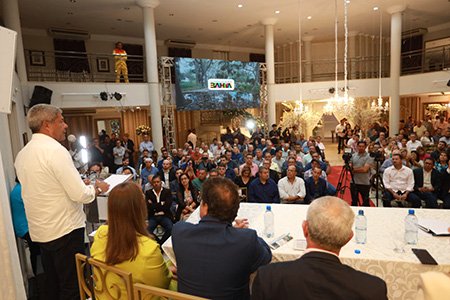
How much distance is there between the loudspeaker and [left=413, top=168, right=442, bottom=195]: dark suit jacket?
9.12 metres

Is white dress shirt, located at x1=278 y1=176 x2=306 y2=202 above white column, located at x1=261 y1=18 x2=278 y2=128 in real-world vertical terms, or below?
below

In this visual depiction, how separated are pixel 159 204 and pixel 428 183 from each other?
477cm

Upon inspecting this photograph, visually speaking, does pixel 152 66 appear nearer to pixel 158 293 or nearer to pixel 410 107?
pixel 158 293

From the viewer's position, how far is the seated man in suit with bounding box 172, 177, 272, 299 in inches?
65.8

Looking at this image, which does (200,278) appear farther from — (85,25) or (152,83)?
(85,25)

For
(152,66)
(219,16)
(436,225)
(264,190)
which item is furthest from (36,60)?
(436,225)

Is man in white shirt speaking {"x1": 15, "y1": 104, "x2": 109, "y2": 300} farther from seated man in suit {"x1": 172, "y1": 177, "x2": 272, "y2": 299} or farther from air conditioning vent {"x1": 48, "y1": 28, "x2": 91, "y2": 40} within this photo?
air conditioning vent {"x1": 48, "y1": 28, "x2": 91, "y2": 40}

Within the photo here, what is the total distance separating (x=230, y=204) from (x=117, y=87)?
30.9ft

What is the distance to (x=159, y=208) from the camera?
4.88 m

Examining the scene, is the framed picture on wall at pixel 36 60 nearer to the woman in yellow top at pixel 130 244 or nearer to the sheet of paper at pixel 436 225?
the woman in yellow top at pixel 130 244

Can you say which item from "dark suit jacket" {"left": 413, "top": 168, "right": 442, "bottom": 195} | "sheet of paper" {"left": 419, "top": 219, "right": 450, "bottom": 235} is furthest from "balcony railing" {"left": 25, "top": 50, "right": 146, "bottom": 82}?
"sheet of paper" {"left": 419, "top": 219, "right": 450, "bottom": 235}

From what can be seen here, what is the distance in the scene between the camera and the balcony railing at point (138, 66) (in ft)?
41.0

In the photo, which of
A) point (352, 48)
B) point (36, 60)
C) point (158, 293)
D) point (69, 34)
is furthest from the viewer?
point (352, 48)

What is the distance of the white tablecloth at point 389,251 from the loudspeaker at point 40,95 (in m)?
7.60
